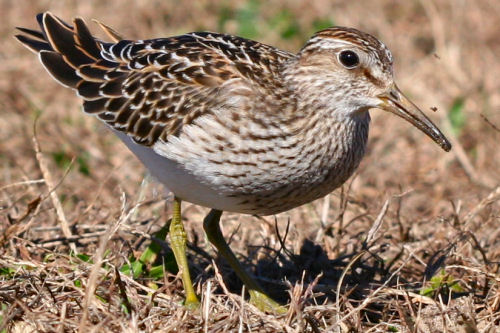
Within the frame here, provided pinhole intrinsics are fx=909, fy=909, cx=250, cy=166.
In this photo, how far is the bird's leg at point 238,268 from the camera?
587 centimetres

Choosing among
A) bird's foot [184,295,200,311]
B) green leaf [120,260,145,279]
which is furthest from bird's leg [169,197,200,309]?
green leaf [120,260,145,279]

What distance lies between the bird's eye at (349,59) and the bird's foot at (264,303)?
1599 mm

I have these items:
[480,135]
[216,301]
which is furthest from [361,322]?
[480,135]

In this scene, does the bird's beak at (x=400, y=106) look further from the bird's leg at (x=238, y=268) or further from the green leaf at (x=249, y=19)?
the green leaf at (x=249, y=19)

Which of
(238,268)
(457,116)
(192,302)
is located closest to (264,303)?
(238,268)

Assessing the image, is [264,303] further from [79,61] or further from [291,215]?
[79,61]

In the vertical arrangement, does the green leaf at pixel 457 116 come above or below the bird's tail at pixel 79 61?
above

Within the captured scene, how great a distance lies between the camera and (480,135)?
9266mm

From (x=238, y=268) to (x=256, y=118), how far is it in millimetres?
1161

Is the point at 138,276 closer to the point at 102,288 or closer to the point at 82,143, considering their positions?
the point at 102,288

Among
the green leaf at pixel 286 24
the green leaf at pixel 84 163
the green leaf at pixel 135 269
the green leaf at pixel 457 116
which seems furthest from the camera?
the green leaf at pixel 286 24

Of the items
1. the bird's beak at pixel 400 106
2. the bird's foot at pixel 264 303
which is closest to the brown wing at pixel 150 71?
the bird's beak at pixel 400 106

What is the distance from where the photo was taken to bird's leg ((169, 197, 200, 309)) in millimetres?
5637

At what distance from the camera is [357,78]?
17.8 ft
